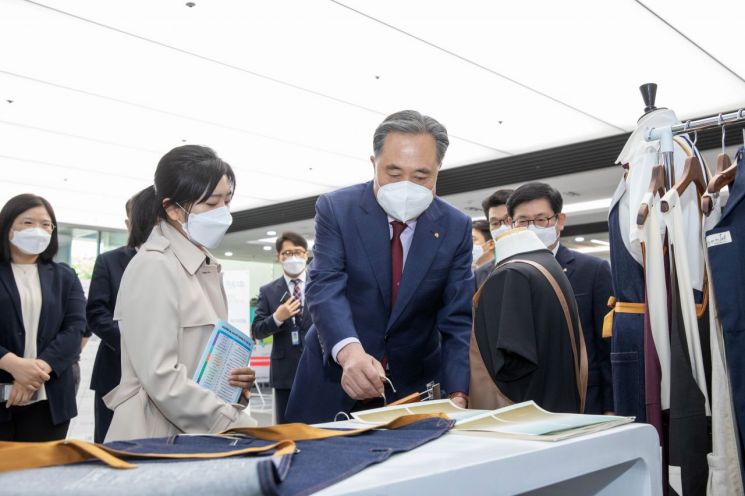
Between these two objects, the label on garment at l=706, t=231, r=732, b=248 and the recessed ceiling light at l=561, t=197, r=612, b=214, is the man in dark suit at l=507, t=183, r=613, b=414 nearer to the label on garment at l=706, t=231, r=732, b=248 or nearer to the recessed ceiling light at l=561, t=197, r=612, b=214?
the label on garment at l=706, t=231, r=732, b=248

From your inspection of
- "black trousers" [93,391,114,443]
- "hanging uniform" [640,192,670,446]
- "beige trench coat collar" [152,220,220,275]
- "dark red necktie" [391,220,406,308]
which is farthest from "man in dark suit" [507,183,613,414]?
"black trousers" [93,391,114,443]

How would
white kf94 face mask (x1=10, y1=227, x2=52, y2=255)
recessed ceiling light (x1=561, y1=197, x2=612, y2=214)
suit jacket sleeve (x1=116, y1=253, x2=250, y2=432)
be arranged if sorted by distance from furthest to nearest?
recessed ceiling light (x1=561, y1=197, x2=612, y2=214) < white kf94 face mask (x1=10, y1=227, x2=52, y2=255) < suit jacket sleeve (x1=116, y1=253, x2=250, y2=432)

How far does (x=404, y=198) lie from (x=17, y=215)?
6.47ft

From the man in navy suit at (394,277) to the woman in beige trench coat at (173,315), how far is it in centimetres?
28

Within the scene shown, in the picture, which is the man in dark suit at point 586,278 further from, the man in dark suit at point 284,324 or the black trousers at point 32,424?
the black trousers at point 32,424

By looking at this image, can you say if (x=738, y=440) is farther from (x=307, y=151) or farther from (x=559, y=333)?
(x=307, y=151)

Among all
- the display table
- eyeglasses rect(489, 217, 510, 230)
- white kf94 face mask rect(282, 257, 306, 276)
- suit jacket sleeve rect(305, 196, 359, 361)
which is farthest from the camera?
white kf94 face mask rect(282, 257, 306, 276)

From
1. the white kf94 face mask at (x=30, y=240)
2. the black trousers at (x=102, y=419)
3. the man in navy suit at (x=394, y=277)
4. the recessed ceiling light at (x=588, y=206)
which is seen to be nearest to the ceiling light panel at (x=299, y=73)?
the white kf94 face mask at (x=30, y=240)

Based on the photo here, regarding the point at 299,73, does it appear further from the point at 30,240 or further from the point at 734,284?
the point at 734,284

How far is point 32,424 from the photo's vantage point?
9.43 feet

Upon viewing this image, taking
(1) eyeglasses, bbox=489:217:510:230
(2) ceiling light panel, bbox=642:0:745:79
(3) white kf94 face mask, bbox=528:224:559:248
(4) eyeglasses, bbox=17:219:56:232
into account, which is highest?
(2) ceiling light panel, bbox=642:0:745:79

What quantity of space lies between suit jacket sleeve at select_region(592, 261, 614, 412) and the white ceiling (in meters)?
2.18

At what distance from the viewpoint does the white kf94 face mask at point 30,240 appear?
3002mm

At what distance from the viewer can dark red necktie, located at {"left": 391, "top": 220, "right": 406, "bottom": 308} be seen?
1.99m
